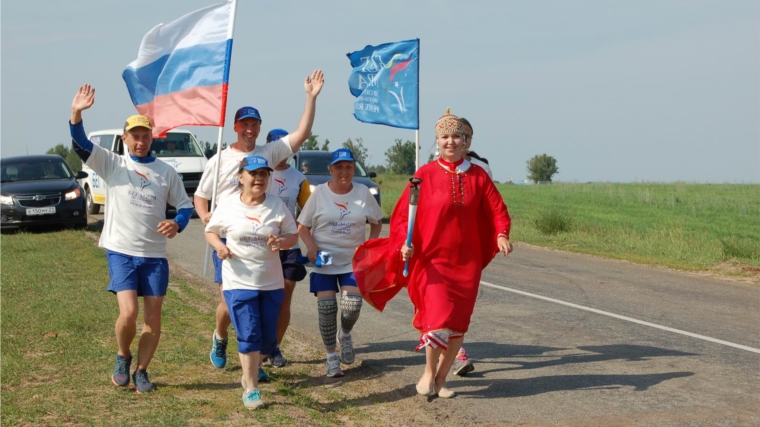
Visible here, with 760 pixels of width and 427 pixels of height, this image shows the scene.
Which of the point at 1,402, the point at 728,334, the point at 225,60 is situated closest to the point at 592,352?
the point at 728,334

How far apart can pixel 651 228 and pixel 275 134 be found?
18.5 m

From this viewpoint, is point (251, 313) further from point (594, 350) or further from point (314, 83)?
point (594, 350)

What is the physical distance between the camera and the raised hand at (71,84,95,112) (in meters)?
6.25

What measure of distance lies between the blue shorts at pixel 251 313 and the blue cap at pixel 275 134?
167cm

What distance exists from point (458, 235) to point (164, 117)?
3.23 meters

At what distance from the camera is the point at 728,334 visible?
878 centimetres

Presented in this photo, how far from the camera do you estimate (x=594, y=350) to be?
8.11m

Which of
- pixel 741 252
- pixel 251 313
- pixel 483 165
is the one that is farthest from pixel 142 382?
pixel 741 252

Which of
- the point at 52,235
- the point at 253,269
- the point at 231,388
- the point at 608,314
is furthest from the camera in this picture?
the point at 52,235

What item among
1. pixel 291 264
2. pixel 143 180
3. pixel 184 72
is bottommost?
pixel 291 264

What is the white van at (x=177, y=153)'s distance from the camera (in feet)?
77.6

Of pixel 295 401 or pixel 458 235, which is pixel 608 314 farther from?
pixel 295 401

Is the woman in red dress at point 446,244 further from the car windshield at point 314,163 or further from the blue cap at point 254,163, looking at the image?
the car windshield at point 314,163

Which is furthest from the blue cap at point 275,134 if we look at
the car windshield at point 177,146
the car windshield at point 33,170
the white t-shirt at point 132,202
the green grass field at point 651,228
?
the car windshield at point 177,146
